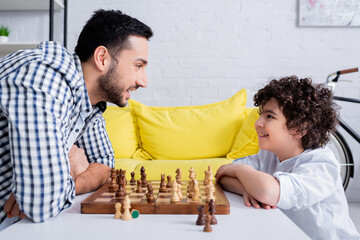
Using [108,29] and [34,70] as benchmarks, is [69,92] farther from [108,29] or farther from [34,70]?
[108,29]

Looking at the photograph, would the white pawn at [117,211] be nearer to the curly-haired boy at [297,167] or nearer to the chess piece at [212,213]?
the chess piece at [212,213]

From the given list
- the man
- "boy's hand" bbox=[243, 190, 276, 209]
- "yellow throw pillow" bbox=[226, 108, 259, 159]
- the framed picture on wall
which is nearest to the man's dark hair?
the man

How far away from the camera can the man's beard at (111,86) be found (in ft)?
4.56

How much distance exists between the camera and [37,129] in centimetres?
91

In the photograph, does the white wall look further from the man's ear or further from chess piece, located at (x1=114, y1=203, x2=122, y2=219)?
chess piece, located at (x1=114, y1=203, x2=122, y2=219)

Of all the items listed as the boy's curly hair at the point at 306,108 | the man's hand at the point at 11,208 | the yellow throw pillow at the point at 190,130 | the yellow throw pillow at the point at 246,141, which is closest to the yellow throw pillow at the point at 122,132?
the yellow throw pillow at the point at 190,130

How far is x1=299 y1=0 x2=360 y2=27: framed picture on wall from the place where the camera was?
3.39m

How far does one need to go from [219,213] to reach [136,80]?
2.29 ft

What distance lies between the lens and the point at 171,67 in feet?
11.5

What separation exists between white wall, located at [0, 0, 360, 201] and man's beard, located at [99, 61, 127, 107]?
2.09 m

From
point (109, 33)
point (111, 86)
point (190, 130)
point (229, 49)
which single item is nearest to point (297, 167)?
point (111, 86)

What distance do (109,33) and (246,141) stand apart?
1.52 metres

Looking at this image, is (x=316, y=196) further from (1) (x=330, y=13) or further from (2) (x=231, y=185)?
(1) (x=330, y=13)

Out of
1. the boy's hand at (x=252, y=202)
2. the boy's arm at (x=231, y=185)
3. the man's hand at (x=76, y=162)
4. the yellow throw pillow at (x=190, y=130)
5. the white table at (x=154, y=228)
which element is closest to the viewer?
the white table at (x=154, y=228)
